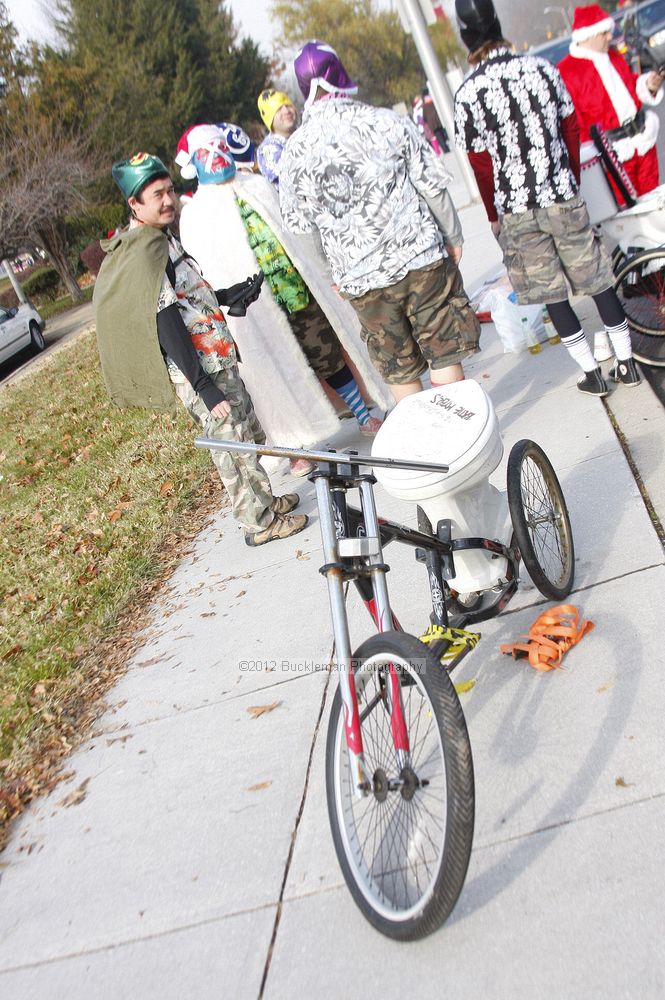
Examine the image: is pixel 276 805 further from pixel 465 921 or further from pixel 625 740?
pixel 625 740

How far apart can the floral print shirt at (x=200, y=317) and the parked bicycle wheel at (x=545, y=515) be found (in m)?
1.80

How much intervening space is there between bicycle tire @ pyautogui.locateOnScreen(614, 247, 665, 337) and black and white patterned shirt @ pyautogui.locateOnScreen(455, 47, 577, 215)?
0.67 meters

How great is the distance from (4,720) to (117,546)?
192 cm

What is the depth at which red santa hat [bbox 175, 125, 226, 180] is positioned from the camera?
5233 millimetres

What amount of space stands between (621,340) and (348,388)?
172 centimetres

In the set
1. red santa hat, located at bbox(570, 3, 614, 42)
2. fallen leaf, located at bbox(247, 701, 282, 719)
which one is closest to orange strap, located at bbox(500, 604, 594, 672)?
fallen leaf, located at bbox(247, 701, 282, 719)

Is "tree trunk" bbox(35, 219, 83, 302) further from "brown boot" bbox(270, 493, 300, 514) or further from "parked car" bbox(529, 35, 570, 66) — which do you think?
"brown boot" bbox(270, 493, 300, 514)

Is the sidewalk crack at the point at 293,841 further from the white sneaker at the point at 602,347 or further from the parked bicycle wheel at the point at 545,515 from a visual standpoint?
the white sneaker at the point at 602,347

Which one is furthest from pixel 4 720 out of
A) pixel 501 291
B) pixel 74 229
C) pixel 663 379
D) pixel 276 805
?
pixel 74 229

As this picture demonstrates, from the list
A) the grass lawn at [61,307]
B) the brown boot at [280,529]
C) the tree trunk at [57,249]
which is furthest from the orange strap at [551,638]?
the tree trunk at [57,249]

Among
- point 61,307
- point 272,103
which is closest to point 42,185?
point 61,307

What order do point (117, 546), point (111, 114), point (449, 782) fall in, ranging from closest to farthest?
point (449, 782) → point (117, 546) → point (111, 114)

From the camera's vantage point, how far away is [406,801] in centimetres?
244

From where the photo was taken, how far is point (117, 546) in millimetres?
6164
